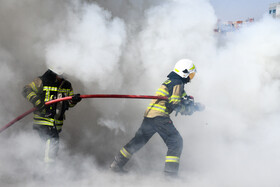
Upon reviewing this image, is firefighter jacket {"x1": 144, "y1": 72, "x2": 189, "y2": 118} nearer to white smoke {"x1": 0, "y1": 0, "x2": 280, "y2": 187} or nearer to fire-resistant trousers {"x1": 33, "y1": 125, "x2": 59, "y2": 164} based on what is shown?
white smoke {"x1": 0, "y1": 0, "x2": 280, "y2": 187}

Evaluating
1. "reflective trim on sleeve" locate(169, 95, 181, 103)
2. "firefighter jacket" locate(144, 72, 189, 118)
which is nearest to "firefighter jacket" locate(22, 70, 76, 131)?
"firefighter jacket" locate(144, 72, 189, 118)

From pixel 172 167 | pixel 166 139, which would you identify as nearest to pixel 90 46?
pixel 166 139

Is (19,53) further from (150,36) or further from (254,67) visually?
(254,67)

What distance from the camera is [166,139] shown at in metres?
4.68

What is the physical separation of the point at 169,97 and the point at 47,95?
152 cm

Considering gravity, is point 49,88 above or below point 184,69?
below

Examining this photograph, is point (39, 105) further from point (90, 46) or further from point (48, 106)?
point (90, 46)

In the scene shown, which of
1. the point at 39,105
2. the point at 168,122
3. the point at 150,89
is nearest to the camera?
the point at 39,105

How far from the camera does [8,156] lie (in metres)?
4.84

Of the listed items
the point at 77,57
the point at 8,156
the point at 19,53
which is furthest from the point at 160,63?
the point at 8,156

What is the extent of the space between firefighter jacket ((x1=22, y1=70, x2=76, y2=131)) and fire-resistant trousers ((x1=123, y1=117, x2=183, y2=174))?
39.2 inches

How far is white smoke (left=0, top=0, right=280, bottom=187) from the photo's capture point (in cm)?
488

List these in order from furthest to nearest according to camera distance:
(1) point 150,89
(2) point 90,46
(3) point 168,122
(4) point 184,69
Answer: (1) point 150,89, (2) point 90,46, (4) point 184,69, (3) point 168,122

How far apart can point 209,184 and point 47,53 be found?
116 inches
